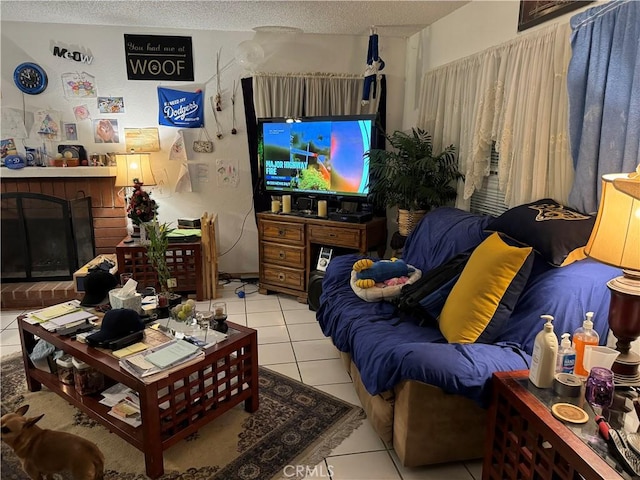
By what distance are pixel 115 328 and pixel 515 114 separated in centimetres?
242

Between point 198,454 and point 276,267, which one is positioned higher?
point 276,267

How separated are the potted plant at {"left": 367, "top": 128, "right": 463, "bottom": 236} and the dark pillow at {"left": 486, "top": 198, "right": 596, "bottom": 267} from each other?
1.14 metres

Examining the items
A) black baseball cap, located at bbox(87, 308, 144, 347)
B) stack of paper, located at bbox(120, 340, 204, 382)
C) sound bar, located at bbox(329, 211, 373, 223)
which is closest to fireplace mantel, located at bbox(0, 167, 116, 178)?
sound bar, located at bbox(329, 211, 373, 223)

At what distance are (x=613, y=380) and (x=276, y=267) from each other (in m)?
2.80

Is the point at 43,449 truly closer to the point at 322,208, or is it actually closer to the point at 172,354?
the point at 172,354

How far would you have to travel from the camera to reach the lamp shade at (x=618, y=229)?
1.31 meters

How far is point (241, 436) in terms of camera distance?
6.52 ft

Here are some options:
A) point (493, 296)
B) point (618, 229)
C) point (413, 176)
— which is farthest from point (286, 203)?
point (618, 229)

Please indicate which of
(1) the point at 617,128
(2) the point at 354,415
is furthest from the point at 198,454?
(1) the point at 617,128

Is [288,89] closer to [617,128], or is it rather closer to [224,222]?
[224,222]

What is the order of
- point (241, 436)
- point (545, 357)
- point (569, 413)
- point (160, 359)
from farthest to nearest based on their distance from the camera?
point (241, 436)
point (160, 359)
point (545, 357)
point (569, 413)

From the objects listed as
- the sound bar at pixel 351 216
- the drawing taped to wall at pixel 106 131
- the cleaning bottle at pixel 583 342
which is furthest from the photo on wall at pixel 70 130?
the cleaning bottle at pixel 583 342

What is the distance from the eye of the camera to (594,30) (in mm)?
1917

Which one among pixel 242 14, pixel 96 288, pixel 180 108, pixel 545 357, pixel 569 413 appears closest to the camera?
pixel 569 413
